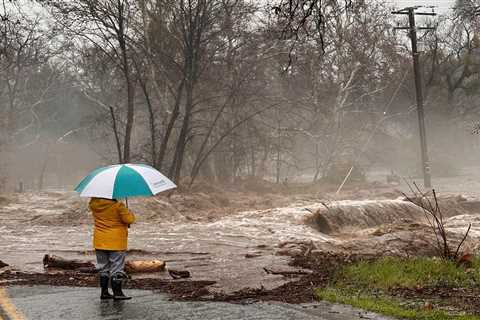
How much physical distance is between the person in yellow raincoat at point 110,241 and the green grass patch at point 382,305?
249 centimetres

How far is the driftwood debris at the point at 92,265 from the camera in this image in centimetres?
1202

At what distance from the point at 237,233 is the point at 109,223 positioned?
11.4 m

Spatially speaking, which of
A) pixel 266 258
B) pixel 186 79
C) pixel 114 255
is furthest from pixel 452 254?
pixel 186 79

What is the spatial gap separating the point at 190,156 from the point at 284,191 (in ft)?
21.2

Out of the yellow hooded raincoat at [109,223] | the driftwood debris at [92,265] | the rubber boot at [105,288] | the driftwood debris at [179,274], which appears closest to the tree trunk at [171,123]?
the driftwood debris at [92,265]

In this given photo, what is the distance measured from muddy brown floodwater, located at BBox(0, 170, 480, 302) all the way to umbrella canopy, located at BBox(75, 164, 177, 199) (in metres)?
1.56

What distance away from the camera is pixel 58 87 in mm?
67688

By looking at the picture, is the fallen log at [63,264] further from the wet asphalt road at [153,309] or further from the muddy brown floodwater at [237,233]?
the wet asphalt road at [153,309]

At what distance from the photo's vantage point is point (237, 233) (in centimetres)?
2031

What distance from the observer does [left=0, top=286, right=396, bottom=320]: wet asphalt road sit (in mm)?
7785

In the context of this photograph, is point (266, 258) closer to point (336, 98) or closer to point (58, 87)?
point (336, 98)

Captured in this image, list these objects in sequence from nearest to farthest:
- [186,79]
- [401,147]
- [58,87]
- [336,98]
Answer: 1. [186,79]
2. [336,98]
3. [401,147]
4. [58,87]

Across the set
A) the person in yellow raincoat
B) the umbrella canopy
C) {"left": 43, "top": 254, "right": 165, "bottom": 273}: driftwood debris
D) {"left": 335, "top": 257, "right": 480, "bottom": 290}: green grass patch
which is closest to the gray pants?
the person in yellow raincoat

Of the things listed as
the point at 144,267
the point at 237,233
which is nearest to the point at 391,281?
the point at 144,267
